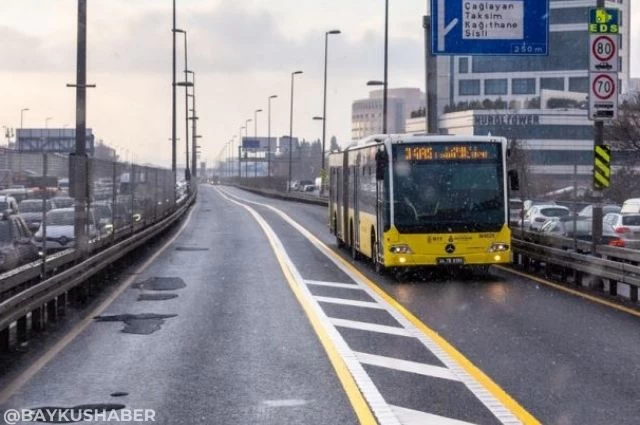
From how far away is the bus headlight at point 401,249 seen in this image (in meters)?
21.1

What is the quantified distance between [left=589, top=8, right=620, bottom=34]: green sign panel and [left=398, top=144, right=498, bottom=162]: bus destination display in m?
3.19

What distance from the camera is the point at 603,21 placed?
70.4ft

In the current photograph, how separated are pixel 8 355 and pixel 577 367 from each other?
252 inches

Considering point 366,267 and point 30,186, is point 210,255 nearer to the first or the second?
point 366,267

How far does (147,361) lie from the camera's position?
11.7 meters

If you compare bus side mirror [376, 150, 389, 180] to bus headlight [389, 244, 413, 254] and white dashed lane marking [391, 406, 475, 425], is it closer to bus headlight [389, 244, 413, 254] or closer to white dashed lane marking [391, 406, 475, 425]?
bus headlight [389, 244, 413, 254]

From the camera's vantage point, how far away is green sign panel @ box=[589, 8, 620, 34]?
843 inches

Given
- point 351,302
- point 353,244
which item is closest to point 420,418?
point 351,302

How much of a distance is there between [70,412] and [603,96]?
15.6 m

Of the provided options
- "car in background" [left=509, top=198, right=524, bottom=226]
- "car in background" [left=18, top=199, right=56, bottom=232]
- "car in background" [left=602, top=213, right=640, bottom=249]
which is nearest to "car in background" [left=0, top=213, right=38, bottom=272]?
"car in background" [left=18, top=199, right=56, bottom=232]

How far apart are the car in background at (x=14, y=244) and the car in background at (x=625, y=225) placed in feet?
50.0

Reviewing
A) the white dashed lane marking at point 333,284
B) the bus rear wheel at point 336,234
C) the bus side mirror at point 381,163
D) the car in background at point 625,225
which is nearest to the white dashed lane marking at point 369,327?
the white dashed lane marking at point 333,284

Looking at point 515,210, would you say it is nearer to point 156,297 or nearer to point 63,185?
point 156,297

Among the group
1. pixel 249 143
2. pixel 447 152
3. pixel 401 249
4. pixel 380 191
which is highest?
pixel 249 143
